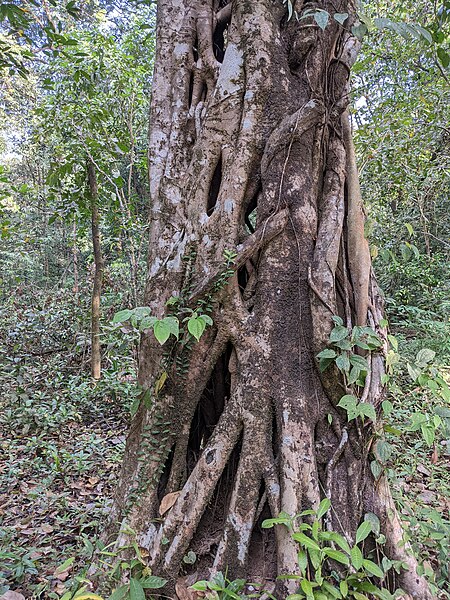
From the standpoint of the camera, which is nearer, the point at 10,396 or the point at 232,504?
the point at 232,504

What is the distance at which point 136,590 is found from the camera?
169 cm

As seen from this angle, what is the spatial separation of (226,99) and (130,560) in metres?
2.13

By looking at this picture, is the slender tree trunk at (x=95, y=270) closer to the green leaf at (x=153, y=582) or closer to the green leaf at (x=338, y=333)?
the green leaf at (x=153, y=582)

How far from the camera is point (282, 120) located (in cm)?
211

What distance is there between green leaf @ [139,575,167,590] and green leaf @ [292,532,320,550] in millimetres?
579

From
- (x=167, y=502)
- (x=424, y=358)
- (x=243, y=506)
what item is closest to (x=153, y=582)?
(x=167, y=502)

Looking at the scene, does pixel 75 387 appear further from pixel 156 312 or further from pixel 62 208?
pixel 156 312

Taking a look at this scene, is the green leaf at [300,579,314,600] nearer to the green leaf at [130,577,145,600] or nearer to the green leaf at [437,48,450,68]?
the green leaf at [130,577,145,600]

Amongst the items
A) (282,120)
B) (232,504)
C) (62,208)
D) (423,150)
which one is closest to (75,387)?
(62,208)

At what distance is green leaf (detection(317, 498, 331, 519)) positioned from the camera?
1701mm

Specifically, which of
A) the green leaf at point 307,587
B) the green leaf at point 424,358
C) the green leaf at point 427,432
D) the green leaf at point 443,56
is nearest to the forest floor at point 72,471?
the green leaf at point 427,432

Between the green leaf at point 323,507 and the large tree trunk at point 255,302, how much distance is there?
89mm

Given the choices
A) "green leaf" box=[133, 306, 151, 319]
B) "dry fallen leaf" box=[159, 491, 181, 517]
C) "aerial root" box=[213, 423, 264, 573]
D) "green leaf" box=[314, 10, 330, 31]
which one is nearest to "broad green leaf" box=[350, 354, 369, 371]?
"aerial root" box=[213, 423, 264, 573]

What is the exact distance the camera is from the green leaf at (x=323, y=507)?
1701mm
